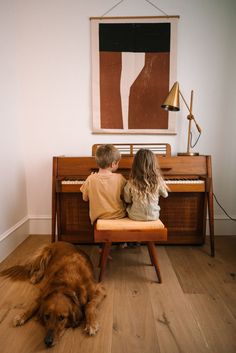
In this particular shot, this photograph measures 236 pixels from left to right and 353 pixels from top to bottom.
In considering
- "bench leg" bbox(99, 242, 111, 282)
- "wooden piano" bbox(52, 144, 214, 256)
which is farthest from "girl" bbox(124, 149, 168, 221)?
"wooden piano" bbox(52, 144, 214, 256)

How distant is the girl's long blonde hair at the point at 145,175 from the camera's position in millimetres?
1685

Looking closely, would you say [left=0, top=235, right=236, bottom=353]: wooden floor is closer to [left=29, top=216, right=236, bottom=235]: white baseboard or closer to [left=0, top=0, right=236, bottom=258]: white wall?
[left=29, top=216, right=236, bottom=235]: white baseboard

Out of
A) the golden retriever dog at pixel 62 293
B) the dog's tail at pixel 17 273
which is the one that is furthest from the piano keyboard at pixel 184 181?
the dog's tail at pixel 17 273

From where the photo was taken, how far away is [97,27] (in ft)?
7.72

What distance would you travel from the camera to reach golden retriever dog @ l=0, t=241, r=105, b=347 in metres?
1.16

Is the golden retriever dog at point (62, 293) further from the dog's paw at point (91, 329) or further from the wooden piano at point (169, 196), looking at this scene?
the wooden piano at point (169, 196)

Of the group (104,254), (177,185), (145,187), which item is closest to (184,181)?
(177,185)

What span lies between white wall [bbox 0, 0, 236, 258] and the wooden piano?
17.9 inches

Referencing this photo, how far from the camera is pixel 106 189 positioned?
5.81ft

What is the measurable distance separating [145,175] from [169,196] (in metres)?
0.66

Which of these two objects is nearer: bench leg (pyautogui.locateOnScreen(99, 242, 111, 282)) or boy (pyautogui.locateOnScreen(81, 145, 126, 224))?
bench leg (pyautogui.locateOnScreen(99, 242, 111, 282))

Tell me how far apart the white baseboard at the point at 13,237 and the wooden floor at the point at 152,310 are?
8cm

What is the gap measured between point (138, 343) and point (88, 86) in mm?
2348

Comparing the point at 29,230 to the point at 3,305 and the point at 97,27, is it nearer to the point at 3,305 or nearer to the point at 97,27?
the point at 3,305
